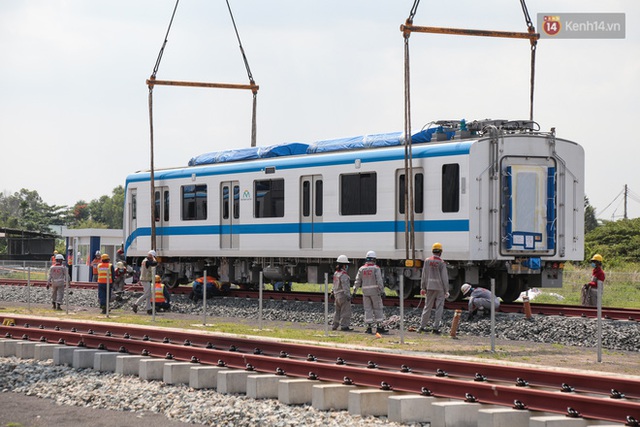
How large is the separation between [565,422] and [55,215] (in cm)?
12957

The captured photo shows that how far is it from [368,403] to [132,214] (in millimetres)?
22812

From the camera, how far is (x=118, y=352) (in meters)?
15.7

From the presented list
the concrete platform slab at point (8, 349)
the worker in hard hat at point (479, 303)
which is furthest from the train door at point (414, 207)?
the concrete platform slab at point (8, 349)

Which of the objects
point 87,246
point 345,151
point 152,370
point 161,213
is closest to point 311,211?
point 345,151

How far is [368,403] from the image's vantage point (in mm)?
11305

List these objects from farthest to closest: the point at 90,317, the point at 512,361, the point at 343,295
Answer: the point at 90,317, the point at 343,295, the point at 512,361

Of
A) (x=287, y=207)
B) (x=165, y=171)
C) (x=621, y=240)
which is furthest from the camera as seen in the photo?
(x=621, y=240)

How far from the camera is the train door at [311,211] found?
25.5 meters

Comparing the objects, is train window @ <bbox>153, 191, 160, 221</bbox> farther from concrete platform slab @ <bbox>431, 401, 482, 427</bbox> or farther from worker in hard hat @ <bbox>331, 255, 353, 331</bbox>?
concrete platform slab @ <bbox>431, 401, 482, 427</bbox>

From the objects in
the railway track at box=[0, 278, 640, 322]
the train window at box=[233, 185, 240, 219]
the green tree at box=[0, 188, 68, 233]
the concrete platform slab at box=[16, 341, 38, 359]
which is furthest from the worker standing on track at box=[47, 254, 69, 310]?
the green tree at box=[0, 188, 68, 233]

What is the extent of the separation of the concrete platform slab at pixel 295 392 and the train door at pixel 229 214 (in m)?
16.2

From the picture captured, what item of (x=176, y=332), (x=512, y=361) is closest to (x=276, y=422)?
(x=512, y=361)

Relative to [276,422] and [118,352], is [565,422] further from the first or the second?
[118,352]

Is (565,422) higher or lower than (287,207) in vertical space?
lower
